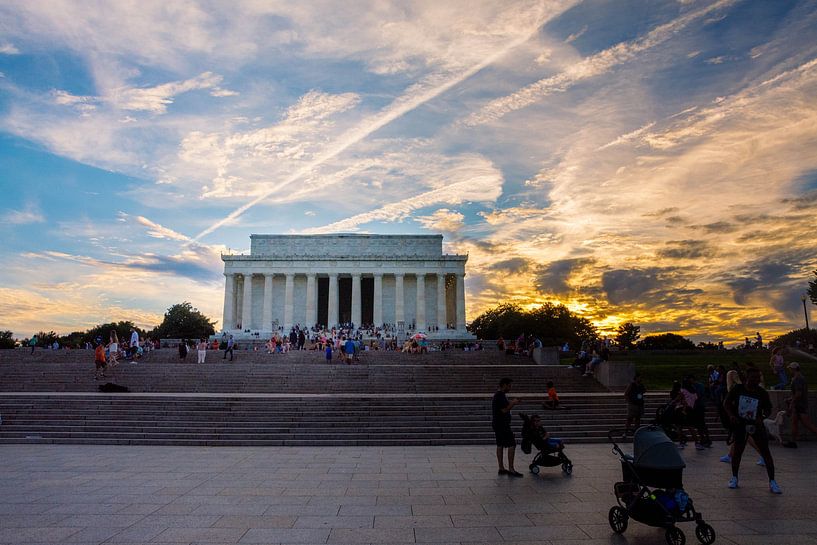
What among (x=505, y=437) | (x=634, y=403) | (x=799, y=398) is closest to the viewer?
(x=505, y=437)

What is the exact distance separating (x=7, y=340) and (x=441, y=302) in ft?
152

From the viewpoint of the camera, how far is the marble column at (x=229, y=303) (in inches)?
2704

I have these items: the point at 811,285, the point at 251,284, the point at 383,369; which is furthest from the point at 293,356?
the point at 811,285

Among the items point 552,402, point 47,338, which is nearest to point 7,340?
point 47,338

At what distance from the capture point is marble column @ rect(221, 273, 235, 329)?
68.7m

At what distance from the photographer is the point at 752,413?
32.1ft

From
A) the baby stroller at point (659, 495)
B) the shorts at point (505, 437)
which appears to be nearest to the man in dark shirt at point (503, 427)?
the shorts at point (505, 437)

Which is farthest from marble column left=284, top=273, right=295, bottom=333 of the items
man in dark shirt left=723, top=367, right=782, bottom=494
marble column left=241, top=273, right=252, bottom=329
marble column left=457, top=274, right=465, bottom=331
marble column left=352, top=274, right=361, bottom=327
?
man in dark shirt left=723, top=367, right=782, bottom=494

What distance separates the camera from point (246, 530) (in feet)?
25.8

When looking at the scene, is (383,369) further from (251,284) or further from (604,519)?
(251,284)

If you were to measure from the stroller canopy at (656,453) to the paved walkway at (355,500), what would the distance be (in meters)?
0.99

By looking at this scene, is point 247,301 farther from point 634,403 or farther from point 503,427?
point 503,427

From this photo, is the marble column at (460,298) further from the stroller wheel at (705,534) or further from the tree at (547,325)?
the stroller wheel at (705,534)

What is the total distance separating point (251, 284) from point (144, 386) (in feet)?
151
